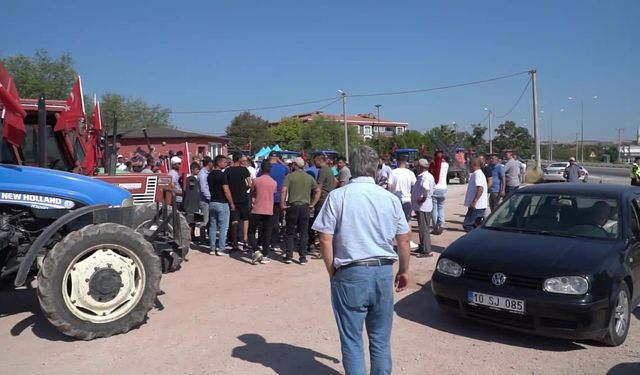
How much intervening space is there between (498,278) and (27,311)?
5.21m

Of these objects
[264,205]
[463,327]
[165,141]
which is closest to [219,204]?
[264,205]

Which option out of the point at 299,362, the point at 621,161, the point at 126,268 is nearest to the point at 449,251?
the point at 299,362

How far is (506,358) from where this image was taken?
4309 mm

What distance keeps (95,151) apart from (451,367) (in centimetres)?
611

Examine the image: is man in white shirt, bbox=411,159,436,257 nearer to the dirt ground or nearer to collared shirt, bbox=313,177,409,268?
the dirt ground

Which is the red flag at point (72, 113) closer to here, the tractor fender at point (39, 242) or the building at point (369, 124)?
the tractor fender at point (39, 242)

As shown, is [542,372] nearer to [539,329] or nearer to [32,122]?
[539,329]

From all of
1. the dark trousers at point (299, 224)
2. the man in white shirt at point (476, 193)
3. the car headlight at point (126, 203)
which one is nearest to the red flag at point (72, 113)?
the car headlight at point (126, 203)

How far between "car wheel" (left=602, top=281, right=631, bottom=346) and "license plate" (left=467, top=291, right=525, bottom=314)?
80 centimetres

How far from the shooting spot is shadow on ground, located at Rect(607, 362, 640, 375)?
13.1 ft

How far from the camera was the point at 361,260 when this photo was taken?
126 inches

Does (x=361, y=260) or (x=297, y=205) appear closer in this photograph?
(x=361, y=260)

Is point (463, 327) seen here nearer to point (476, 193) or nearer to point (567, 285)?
point (567, 285)

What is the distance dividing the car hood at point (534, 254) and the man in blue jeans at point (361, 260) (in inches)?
73.1
